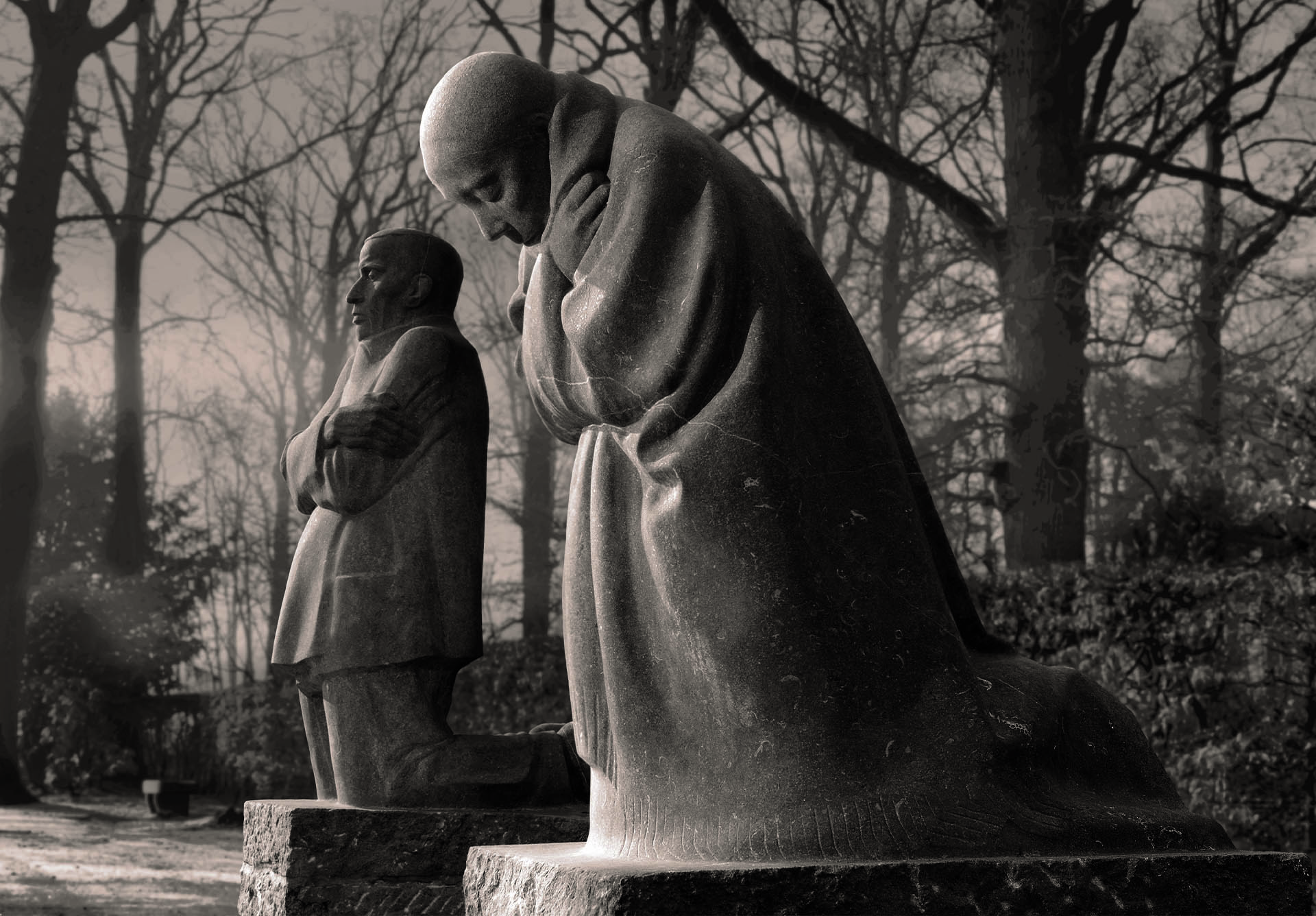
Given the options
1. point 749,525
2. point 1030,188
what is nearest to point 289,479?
point 749,525

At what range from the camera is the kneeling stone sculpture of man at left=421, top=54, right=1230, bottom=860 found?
99.0 inches

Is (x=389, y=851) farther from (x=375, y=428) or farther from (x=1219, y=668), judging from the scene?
(x=1219, y=668)

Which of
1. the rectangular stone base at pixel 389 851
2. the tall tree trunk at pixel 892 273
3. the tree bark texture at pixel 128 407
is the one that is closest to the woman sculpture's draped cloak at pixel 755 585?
the rectangular stone base at pixel 389 851

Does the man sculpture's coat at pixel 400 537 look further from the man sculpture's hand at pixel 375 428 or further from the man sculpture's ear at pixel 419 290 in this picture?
the man sculpture's ear at pixel 419 290

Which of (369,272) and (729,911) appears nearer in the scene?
(729,911)

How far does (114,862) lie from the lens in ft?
34.0

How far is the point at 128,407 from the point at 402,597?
1711 centimetres

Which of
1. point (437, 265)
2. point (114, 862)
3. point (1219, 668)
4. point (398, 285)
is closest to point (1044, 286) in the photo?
point (1219, 668)

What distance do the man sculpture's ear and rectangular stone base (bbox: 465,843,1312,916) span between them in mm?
2739

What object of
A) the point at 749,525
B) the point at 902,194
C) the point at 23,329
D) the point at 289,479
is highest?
the point at 902,194

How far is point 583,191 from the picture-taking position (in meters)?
2.84

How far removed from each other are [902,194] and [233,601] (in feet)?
55.3

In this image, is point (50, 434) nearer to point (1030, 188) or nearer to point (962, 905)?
point (1030, 188)

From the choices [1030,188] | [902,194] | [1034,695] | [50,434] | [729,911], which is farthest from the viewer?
[50,434]
